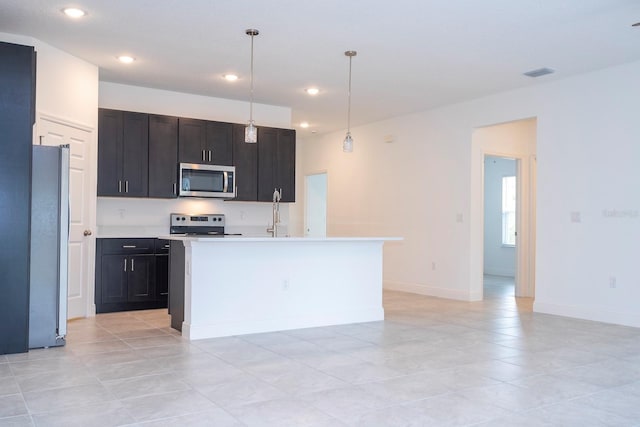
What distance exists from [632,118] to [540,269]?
1862 mm

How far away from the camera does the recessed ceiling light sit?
4.20 m

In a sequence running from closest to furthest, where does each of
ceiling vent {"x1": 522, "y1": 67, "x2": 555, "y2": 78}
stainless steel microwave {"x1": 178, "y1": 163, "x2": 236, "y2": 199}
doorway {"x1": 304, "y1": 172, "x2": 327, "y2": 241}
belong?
ceiling vent {"x1": 522, "y1": 67, "x2": 555, "y2": 78} < stainless steel microwave {"x1": 178, "y1": 163, "x2": 236, "y2": 199} < doorway {"x1": 304, "y1": 172, "x2": 327, "y2": 241}

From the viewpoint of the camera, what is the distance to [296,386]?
10.7ft

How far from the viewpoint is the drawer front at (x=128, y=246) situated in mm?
5895

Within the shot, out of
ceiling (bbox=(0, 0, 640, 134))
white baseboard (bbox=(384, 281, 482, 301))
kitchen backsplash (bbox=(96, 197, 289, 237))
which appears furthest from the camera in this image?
white baseboard (bbox=(384, 281, 482, 301))

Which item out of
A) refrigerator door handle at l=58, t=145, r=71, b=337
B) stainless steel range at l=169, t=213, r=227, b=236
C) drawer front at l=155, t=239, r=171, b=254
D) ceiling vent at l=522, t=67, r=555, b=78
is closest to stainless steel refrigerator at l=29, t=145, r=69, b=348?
refrigerator door handle at l=58, t=145, r=71, b=337

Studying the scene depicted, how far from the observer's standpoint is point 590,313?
571 cm

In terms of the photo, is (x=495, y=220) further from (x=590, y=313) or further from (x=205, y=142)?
(x=205, y=142)

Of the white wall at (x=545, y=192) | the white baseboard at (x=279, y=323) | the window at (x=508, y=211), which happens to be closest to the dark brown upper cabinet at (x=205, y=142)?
the white baseboard at (x=279, y=323)

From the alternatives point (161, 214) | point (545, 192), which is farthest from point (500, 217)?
point (161, 214)

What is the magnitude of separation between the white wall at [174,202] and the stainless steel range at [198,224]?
96 millimetres

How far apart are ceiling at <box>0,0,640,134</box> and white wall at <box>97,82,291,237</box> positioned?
0.72 feet

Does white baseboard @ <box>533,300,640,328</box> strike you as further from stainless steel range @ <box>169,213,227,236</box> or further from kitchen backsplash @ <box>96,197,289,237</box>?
stainless steel range @ <box>169,213,227,236</box>

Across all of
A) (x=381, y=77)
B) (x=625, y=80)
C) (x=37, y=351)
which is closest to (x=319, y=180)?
(x=381, y=77)
